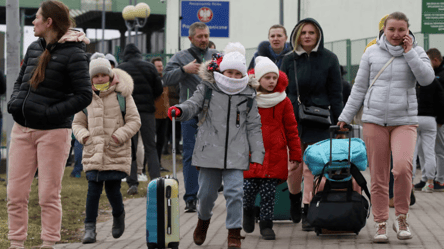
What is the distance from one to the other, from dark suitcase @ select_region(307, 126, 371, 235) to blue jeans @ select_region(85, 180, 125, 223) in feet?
5.90

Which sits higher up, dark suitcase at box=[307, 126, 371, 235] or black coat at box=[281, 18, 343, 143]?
black coat at box=[281, 18, 343, 143]

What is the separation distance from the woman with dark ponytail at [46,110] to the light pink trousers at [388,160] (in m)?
2.54

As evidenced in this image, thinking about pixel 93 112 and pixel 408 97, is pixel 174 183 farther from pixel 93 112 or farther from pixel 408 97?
pixel 408 97

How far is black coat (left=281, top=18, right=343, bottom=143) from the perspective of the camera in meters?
7.40

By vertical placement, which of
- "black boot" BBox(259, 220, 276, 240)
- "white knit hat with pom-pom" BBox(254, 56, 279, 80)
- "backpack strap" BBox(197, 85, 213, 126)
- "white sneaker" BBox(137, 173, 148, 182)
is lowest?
"white sneaker" BBox(137, 173, 148, 182)

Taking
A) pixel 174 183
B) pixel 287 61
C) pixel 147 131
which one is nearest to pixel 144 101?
pixel 147 131

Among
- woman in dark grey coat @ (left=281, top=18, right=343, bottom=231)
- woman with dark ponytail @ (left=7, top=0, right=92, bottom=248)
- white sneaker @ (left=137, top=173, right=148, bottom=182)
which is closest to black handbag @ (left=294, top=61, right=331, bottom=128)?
woman in dark grey coat @ (left=281, top=18, right=343, bottom=231)

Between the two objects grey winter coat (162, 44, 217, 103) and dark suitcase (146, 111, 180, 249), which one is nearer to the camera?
dark suitcase (146, 111, 180, 249)

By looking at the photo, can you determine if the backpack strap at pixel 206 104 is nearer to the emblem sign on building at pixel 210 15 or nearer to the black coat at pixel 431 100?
the black coat at pixel 431 100

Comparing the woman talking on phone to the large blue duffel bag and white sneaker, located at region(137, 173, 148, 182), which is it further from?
white sneaker, located at region(137, 173, 148, 182)

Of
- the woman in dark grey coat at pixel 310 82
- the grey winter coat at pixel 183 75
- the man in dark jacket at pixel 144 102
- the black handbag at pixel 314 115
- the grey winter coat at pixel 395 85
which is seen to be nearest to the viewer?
the grey winter coat at pixel 395 85

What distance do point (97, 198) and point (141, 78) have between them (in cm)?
409

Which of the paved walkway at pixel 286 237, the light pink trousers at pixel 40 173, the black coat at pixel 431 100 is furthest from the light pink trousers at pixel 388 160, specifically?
the black coat at pixel 431 100

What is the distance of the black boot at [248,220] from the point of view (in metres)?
6.89
